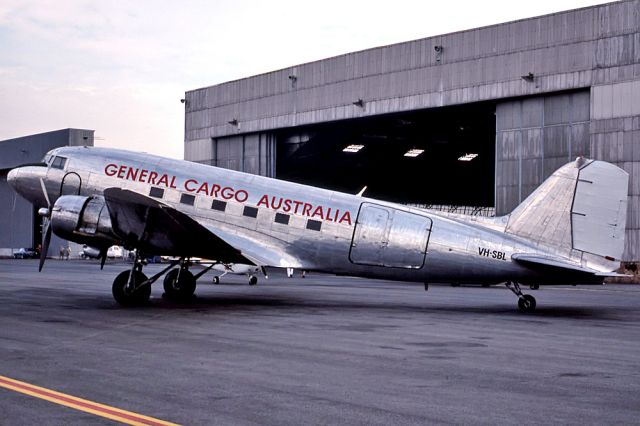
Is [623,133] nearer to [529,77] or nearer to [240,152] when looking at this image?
[529,77]

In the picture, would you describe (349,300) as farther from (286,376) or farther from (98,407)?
(98,407)

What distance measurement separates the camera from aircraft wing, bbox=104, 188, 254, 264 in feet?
64.2

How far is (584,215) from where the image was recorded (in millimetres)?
20125

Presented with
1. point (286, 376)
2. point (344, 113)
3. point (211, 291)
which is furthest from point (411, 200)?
point (286, 376)

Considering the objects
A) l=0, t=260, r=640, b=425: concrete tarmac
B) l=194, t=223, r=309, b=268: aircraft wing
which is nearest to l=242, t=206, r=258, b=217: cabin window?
l=194, t=223, r=309, b=268: aircraft wing

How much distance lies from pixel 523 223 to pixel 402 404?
13.2 m

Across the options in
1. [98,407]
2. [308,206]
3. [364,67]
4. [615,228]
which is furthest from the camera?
[364,67]

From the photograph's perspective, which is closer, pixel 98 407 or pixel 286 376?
pixel 98 407

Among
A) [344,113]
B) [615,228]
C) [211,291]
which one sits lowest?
[211,291]

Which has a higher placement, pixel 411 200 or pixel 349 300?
pixel 411 200

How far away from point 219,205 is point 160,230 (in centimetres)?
252

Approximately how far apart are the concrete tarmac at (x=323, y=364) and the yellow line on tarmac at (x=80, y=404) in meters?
0.15

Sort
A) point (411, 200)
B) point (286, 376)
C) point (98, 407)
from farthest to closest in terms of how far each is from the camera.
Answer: point (411, 200) → point (286, 376) → point (98, 407)

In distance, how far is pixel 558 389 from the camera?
9.65 m
